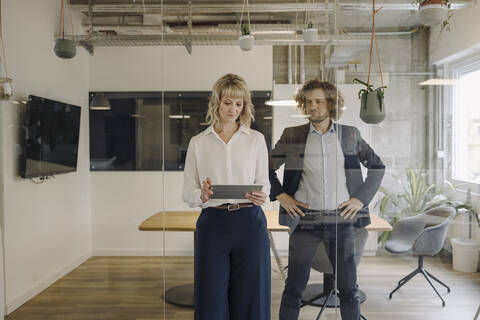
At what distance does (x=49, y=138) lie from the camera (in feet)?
8.19

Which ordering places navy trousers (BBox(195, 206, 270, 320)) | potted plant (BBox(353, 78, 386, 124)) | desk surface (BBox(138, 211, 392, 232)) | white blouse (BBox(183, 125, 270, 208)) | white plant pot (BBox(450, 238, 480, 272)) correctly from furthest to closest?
white plant pot (BBox(450, 238, 480, 272)) → potted plant (BBox(353, 78, 386, 124)) → desk surface (BBox(138, 211, 392, 232)) → white blouse (BBox(183, 125, 270, 208)) → navy trousers (BBox(195, 206, 270, 320))

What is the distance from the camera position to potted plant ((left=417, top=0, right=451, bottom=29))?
2396 mm

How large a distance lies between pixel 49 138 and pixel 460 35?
2.80 metres

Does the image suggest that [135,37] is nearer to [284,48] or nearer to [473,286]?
[284,48]

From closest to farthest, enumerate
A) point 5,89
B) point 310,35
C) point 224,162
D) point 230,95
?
point 224,162
point 230,95
point 310,35
point 5,89

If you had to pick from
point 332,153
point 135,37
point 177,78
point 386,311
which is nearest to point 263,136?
point 332,153

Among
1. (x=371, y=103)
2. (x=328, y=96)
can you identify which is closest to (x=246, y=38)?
(x=328, y=96)

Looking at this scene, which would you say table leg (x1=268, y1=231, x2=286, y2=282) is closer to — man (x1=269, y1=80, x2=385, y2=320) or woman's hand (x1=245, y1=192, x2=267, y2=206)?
man (x1=269, y1=80, x2=385, y2=320)

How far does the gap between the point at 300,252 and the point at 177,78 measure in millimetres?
1362

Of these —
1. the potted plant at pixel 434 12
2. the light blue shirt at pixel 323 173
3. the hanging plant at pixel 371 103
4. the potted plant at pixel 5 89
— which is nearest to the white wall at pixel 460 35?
the potted plant at pixel 434 12

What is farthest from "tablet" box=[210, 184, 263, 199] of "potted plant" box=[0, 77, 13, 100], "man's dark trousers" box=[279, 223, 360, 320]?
"potted plant" box=[0, 77, 13, 100]

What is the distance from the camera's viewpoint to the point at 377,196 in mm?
2445

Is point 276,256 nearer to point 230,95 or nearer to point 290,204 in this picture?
point 290,204

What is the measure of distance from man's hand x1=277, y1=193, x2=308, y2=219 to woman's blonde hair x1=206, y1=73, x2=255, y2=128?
1.65 ft
